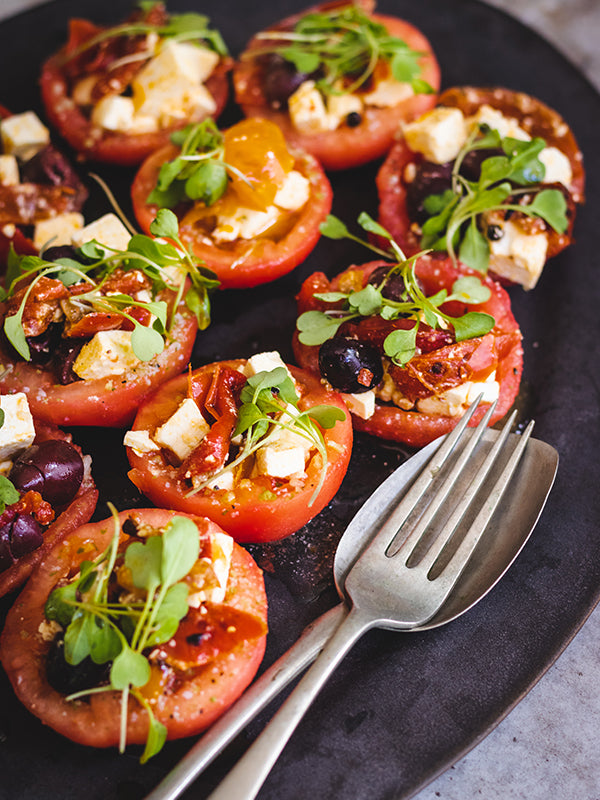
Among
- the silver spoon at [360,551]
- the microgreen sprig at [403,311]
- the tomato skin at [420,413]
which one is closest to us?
the silver spoon at [360,551]

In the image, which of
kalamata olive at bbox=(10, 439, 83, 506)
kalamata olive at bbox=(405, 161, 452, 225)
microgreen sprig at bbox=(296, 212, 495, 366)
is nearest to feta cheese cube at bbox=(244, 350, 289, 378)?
microgreen sprig at bbox=(296, 212, 495, 366)

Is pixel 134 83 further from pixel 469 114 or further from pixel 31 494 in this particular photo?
pixel 31 494

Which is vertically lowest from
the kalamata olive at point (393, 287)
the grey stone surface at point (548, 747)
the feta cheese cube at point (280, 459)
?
the grey stone surface at point (548, 747)

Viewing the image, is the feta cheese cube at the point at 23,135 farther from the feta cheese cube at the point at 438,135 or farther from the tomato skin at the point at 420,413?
the feta cheese cube at the point at 438,135

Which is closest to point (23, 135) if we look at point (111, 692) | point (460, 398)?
point (460, 398)

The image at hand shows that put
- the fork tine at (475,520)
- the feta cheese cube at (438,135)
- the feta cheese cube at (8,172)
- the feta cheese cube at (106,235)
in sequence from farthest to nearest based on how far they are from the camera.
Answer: the feta cheese cube at (8,172) → the feta cheese cube at (438,135) → the feta cheese cube at (106,235) → the fork tine at (475,520)

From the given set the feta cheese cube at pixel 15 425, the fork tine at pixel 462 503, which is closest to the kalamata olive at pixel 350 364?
the fork tine at pixel 462 503

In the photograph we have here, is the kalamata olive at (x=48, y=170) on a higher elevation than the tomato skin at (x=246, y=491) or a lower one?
higher
